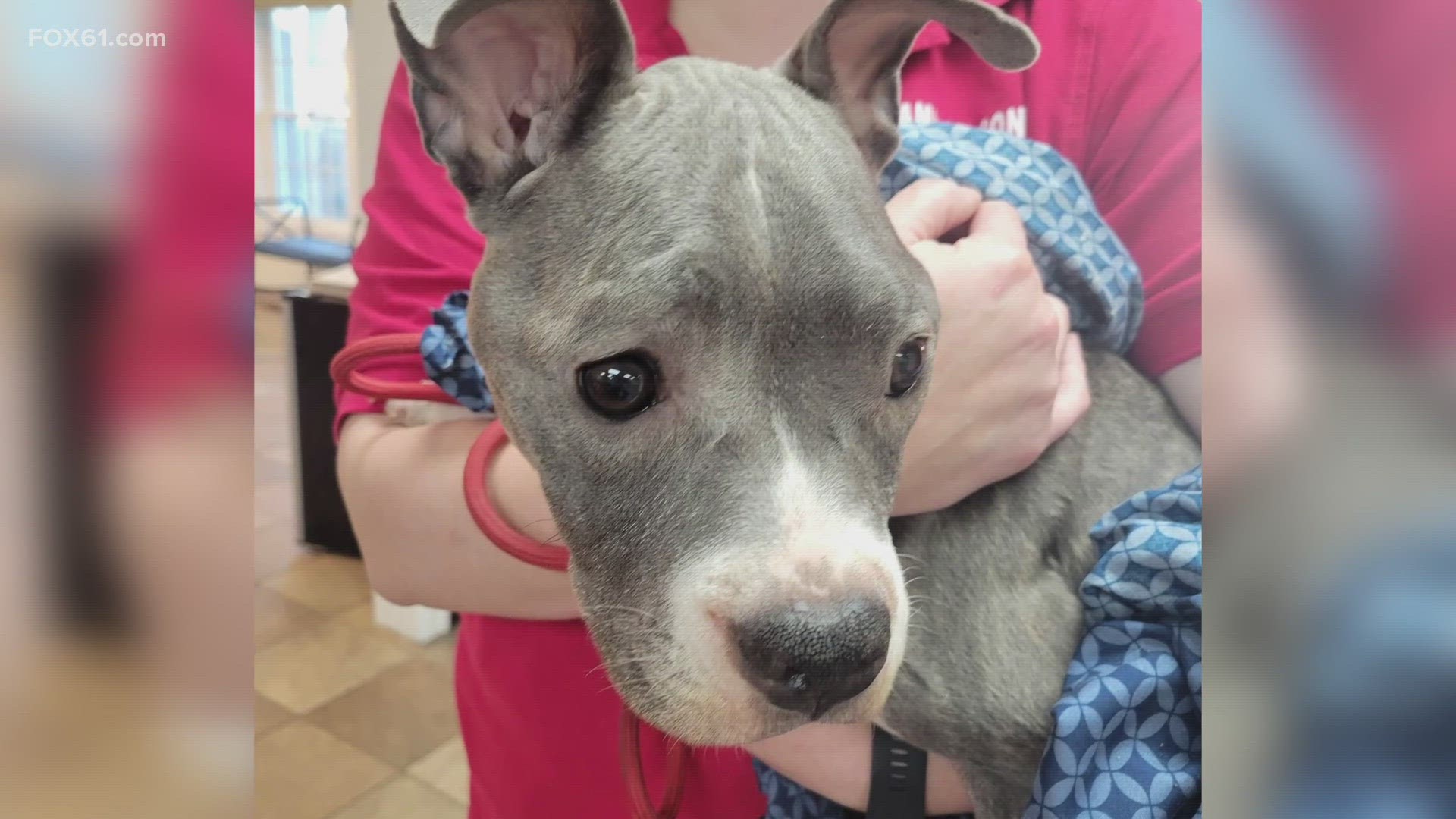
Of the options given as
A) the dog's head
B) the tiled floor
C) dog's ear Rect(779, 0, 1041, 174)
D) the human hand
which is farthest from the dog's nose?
the tiled floor

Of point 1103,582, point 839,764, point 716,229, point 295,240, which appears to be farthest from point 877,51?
point 295,240

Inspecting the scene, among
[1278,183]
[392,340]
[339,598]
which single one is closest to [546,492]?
[392,340]

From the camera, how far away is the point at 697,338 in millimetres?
565

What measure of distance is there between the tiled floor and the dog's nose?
4.33 ft

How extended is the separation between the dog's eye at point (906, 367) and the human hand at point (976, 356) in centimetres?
13

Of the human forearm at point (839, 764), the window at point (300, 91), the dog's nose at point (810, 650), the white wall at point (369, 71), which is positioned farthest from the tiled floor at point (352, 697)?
the dog's nose at point (810, 650)

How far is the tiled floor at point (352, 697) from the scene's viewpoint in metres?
1.93

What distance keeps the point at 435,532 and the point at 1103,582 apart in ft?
2.03

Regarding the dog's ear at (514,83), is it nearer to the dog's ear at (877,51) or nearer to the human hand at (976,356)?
the dog's ear at (877,51)

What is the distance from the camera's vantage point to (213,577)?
0.36 m

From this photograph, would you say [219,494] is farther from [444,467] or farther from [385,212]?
[385,212]

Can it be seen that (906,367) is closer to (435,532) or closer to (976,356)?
(976,356)

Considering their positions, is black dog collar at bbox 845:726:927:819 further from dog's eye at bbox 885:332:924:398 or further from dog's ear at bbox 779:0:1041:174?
dog's ear at bbox 779:0:1041:174

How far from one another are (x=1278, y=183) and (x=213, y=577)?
0.42 metres
